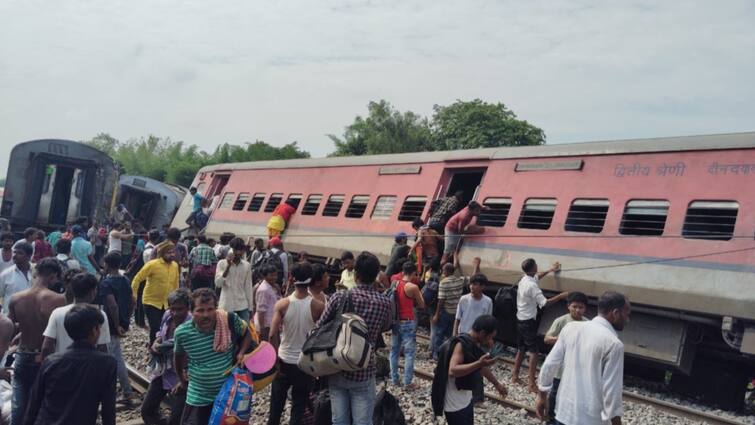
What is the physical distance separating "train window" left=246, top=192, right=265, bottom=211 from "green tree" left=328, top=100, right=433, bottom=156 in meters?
23.6

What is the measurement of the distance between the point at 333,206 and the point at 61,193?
896cm

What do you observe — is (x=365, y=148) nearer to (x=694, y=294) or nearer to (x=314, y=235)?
(x=314, y=235)

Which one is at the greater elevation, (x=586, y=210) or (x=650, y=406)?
(x=586, y=210)

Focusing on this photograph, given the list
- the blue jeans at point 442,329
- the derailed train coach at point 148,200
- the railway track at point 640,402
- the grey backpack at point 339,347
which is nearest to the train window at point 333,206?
the blue jeans at point 442,329

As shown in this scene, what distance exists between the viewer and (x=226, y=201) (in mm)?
19156

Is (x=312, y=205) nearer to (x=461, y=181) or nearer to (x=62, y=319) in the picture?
A: (x=461, y=181)

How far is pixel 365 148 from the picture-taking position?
138ft

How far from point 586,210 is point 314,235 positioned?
679 centimetres

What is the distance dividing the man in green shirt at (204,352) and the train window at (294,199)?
36.4 feet

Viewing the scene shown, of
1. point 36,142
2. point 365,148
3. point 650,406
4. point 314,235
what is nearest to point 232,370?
point 650,406

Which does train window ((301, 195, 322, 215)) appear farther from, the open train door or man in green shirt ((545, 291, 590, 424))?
man in green shirt ((545, 291, 590, 424))

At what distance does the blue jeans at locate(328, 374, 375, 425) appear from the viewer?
4762 mm

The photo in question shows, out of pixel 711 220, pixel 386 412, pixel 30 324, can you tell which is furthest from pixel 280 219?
pixel 386 412

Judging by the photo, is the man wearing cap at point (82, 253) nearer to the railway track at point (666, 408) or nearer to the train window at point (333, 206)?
the train window at point (333, 206)
